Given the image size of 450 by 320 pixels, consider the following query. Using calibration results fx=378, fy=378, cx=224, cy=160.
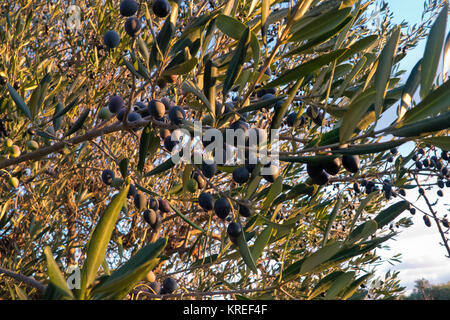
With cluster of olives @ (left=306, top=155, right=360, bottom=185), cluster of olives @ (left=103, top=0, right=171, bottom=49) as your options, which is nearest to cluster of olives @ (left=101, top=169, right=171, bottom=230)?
cluster of olives @ (left=103, top=0, right=171, bottom=49)

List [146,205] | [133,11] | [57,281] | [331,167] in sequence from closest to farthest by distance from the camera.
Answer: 1. [57,281]
2. [331,167]
3. [133,11]
4. [146,205]

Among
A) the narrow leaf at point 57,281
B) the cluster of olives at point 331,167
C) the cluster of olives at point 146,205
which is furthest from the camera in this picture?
the cluster of olives at point 146,205

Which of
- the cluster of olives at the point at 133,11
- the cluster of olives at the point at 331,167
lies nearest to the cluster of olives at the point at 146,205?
the cluster of olives at the point at 133,11

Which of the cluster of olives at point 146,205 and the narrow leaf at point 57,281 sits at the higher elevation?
the cluster of olives at point 146,205

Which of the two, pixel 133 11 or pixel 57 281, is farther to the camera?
pixel 133 11

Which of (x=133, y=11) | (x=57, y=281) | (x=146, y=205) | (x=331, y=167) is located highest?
(x=133, y=11)

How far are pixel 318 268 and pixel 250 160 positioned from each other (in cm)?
39

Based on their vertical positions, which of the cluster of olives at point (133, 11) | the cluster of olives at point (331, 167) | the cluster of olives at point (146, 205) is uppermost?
the cluster of olives at point (133, 11)

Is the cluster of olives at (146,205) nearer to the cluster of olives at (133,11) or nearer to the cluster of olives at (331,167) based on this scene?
the cluster of olives at (133,11)

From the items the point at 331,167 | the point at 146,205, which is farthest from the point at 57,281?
the point at 146,205

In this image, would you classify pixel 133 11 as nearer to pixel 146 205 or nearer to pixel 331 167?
pixel 146 205

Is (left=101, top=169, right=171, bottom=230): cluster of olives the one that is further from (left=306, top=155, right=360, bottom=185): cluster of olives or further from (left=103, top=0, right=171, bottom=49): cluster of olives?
(left=306, top=155, right=360, bottom=185): cluster of olives

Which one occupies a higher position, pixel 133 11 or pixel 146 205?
pixel 133 11
